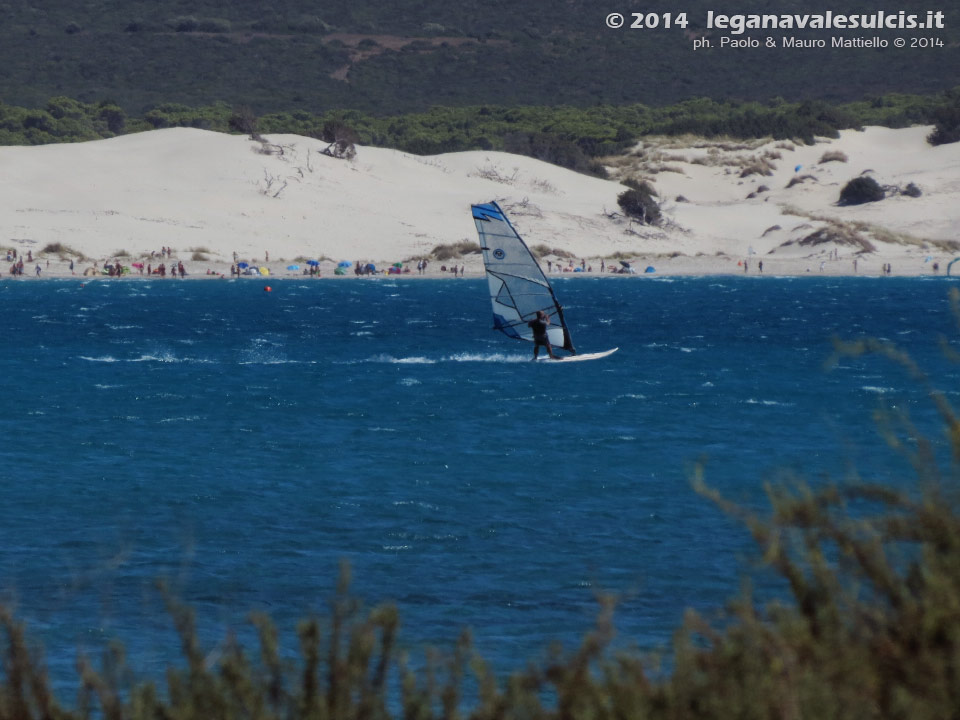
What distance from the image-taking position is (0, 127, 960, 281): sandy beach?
8294cm

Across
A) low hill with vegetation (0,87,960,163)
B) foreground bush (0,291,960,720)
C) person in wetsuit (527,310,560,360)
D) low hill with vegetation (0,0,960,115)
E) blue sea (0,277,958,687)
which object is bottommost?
blue sea (0,277,958,687)

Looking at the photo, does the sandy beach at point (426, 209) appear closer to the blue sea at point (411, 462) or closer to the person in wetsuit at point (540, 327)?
the blue sea at point (411, 462)

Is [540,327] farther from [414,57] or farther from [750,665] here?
[414,57]

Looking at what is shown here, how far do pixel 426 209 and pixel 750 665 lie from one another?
88.7 m

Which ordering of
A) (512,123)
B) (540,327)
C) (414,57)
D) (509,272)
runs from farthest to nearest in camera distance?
1. (414,57)
2. (512,123)
3. (540,327)
4. (509,272)

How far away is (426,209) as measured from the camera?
92.6 meters

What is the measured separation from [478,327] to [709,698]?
47988mm

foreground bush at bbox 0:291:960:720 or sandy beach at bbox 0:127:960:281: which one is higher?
sandy beach at bbox 0:127:960:281

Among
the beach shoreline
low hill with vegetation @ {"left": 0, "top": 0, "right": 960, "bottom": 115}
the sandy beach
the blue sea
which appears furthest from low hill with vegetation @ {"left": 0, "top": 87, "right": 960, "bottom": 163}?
the blue sea

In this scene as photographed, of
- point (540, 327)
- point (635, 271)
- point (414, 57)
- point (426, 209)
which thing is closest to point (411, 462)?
point (540, 327)

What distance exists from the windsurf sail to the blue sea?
81.9 inches

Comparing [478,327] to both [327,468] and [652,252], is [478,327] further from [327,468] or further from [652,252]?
[652,252]

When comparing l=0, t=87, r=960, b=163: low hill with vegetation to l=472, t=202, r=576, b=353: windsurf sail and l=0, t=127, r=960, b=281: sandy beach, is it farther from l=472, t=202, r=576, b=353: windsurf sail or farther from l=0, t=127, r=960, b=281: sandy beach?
l=472, t=202, r=576, b=353: windsurf sail

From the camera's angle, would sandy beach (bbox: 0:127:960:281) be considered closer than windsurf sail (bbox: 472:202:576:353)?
No
